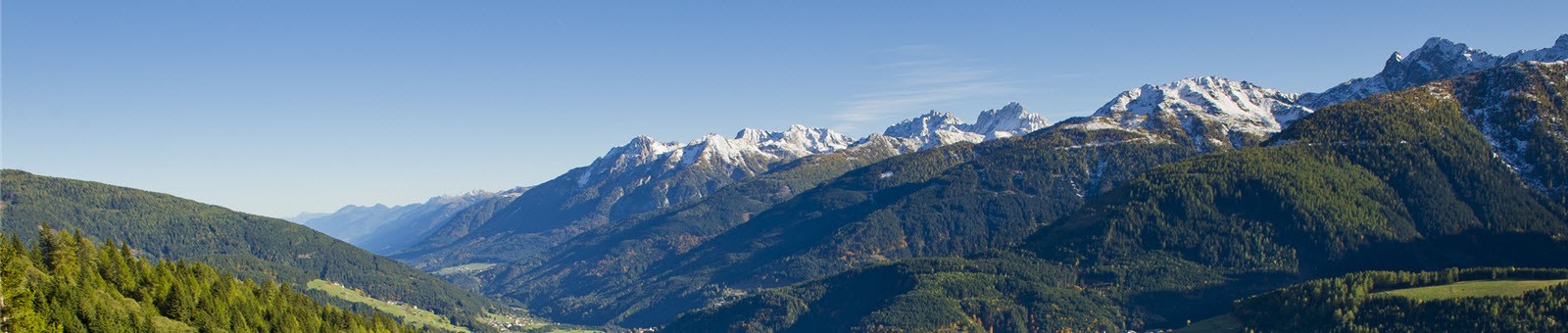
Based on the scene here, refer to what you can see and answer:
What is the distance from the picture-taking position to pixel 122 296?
385 feet

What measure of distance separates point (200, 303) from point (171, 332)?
46.1 feet

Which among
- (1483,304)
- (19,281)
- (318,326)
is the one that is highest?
(19,281)

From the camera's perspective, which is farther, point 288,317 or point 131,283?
point 288,317

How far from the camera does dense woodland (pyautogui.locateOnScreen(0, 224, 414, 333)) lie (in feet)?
324

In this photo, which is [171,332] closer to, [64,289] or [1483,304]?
[64,289]

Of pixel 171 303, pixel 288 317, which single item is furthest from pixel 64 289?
pixel 288 317

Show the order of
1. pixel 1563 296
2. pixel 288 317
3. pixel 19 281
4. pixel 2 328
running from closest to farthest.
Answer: pixel 2 328
pixel 19 281
pixel 288 317
pixel 1563 296

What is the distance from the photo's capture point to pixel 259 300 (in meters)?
144

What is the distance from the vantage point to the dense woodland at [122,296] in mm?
98750

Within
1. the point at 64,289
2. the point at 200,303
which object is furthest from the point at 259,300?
the point at 64,289

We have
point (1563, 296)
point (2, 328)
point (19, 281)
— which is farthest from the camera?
point (1563, 296)

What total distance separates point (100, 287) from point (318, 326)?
35.8 m

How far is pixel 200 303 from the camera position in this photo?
416 feet

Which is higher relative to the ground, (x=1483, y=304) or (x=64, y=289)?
(x=64, y=289)
